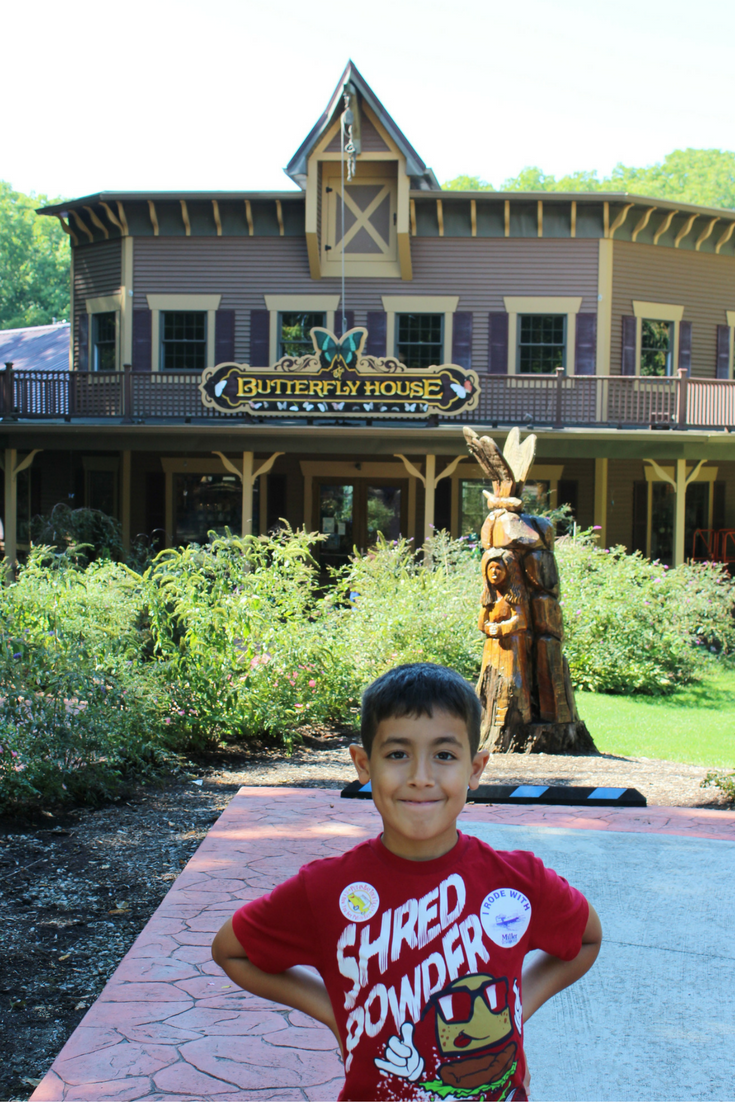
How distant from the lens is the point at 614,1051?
9.84ft

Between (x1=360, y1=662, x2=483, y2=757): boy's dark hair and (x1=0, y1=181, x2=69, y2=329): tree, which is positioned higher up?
(x1=0, y1=181, x2=69, y2=329): tree

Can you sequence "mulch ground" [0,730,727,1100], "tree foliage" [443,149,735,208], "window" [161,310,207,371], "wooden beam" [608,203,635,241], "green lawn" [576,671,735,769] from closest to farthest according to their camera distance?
"mulch ground" [0,730,727,1100] < "green lawn" [576,671,735,769] < "wooden beam" [608,203,635,241] < "window" [161,310,207,371] < "tree foliage" [443,149,735,208]

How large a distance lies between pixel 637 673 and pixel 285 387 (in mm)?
8310

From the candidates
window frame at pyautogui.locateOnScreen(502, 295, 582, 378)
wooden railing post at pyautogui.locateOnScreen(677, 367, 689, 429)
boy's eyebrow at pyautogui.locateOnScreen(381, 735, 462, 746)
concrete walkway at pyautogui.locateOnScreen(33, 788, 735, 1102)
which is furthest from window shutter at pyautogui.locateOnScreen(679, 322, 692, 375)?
boy's eyebrow at pyautogui.locateOnScreen(381, 735, 462, 746)

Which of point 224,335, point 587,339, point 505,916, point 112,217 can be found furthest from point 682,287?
point 505,916

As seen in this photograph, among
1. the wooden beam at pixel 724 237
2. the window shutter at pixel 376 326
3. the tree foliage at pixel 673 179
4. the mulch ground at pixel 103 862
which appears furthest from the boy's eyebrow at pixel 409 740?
the tree foliage at pixel 673 179

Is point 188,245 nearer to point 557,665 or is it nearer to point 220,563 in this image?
point 220,563

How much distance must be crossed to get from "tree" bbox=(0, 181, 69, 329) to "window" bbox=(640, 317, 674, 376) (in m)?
36.8

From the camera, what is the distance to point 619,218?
18.9 m

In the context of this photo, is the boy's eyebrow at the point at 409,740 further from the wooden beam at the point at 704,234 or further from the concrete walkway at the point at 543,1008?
the wooden beam at the point at 704,234

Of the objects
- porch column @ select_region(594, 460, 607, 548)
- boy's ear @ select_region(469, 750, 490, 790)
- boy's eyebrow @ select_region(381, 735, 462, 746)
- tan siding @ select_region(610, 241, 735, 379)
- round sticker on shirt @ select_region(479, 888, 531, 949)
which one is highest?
tan siding @ select_region(610, 241, 735, 379)

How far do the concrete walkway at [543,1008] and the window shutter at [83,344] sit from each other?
57.7 ft

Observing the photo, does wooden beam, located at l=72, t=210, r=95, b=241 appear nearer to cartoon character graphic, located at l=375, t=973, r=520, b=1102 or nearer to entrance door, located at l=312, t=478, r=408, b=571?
entrance door, located at l=312, t=478, r=408, b=571

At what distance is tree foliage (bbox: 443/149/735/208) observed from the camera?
2329 inches
